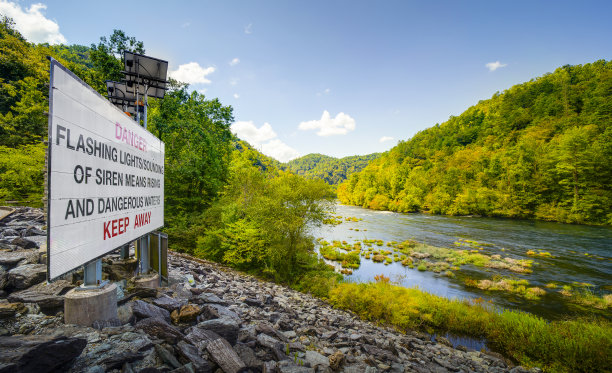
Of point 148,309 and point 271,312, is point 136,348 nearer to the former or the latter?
point 148,309

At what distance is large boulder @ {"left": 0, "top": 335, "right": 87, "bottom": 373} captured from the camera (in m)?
2.04

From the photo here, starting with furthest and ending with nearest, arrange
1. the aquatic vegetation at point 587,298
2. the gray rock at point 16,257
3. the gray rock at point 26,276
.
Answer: the aquatic vegetation at point 587,298, the gray rock at point 16,257, the gray rock at point 26,276

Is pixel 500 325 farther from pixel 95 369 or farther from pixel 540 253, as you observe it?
pixel 540 253

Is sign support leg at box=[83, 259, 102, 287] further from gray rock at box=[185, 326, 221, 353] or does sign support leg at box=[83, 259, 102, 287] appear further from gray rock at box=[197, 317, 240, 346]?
gray rock at box=[197, 317, 240, 346]

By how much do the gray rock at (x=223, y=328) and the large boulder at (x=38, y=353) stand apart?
5.37 ft

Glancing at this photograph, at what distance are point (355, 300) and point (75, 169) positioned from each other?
11.6m

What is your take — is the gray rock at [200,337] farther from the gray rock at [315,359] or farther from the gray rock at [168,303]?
the gray rock at [315,359]

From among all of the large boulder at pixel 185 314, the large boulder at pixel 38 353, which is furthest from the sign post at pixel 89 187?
the large boulder at pixel 185 314

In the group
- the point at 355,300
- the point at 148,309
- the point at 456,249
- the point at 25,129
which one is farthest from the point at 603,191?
the point at 25,129

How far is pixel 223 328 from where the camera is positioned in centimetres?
383

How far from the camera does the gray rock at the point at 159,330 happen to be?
3238mm

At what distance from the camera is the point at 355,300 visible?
1134cm

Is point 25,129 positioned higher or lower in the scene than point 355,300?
higher

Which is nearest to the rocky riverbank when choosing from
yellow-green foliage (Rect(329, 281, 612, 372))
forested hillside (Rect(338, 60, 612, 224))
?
yellow-green foliage (Rect(329, 281, 612, 372))
